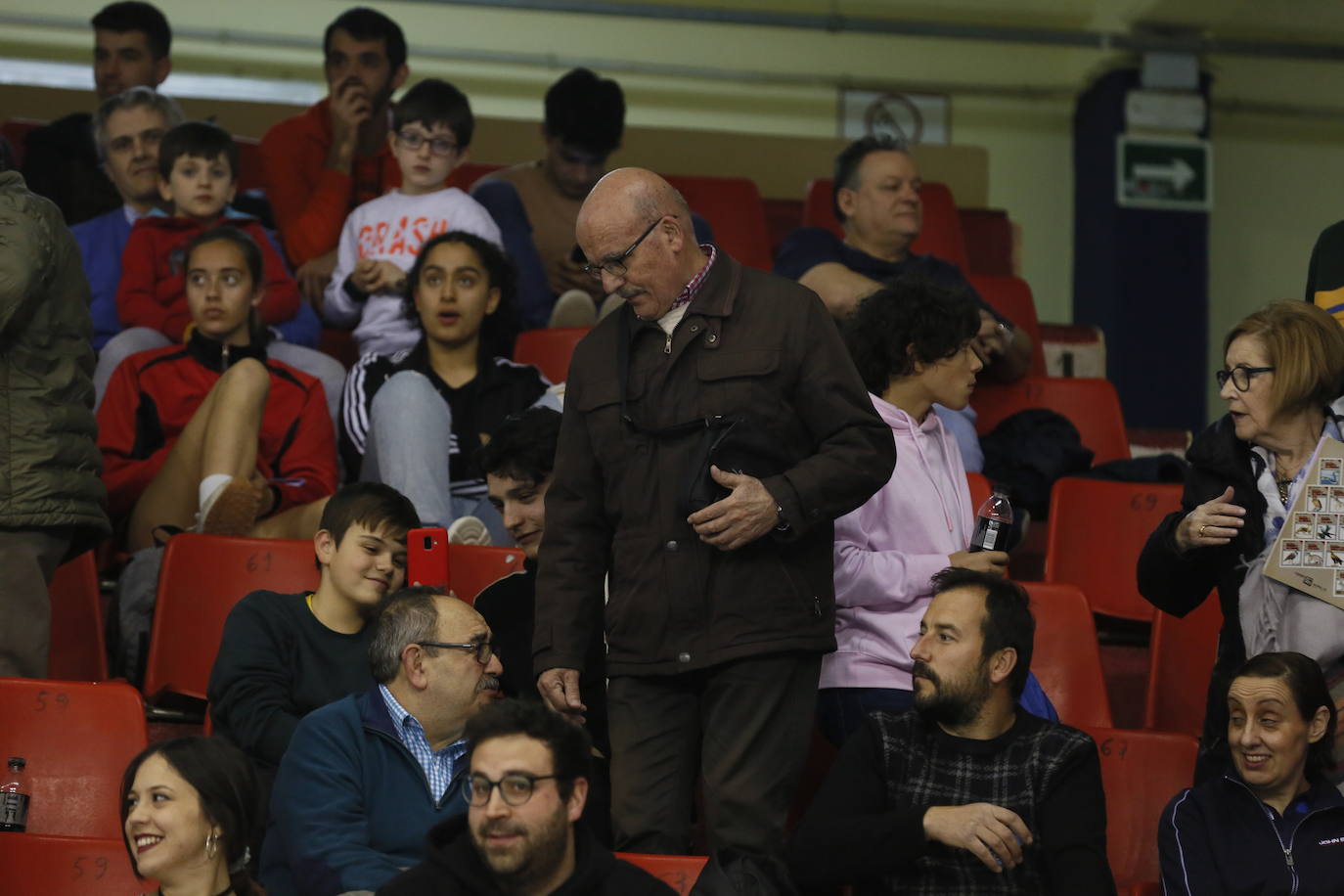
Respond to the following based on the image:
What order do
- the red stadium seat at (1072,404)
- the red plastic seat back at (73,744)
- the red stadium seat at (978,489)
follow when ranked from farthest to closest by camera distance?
the red stadium seat at (1072,404), the red stadium seat at (978,489), the red plastic seat back at (73,744)

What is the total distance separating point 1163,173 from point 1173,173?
5cm

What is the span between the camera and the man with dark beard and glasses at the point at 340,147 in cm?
542

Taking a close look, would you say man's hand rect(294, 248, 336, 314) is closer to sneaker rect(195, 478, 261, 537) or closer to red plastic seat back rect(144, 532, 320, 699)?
sneaker rect(195, 478, 261, 537)

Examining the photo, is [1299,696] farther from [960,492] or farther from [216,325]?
[216,325]

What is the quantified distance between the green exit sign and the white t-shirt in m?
3.79

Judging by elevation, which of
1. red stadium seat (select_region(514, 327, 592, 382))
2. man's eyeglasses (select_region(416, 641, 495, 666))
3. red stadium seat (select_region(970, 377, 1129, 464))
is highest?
red stadium seat (select_region(514, 327, 592, 382))

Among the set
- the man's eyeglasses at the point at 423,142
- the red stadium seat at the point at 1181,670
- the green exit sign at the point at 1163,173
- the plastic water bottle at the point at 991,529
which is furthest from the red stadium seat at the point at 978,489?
the green exit sign at the point at 1163,173

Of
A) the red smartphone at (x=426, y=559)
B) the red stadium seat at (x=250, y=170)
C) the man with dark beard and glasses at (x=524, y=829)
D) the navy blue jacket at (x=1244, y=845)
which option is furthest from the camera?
the red stadium seat at (x=250, y=170)

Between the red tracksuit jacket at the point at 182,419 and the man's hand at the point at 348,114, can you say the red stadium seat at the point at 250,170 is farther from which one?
the red tracksuit jacket at the point at 182,419

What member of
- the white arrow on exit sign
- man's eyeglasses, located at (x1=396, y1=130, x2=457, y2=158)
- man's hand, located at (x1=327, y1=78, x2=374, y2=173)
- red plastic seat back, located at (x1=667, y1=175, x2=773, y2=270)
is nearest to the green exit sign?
the white arrow on exit sign

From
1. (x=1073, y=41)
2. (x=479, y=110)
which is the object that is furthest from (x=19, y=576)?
(x=1073, y=41)

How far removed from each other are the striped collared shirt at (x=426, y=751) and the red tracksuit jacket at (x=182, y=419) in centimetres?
134

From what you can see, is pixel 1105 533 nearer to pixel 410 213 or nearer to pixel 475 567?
pixel 475 567

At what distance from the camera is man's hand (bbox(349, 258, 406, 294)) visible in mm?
4676
